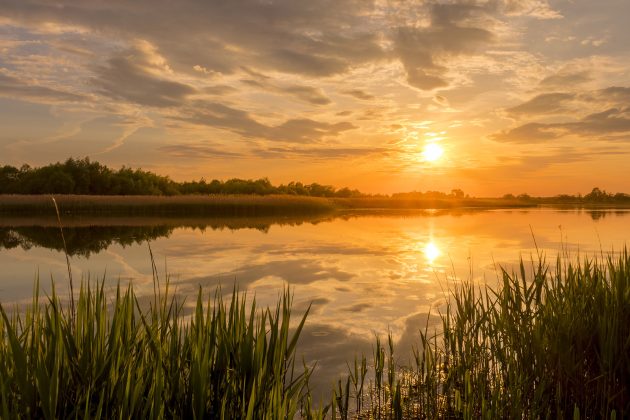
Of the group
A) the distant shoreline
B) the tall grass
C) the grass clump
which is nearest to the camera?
the grass clump

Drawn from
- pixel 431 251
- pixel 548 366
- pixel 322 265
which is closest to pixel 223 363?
pixel 548 366

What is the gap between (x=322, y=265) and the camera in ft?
37.6

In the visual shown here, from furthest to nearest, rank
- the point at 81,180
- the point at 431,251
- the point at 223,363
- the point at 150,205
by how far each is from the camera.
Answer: the point at 81,180 → the point at 150,205 → the point at 431,251 → the point at 223,363

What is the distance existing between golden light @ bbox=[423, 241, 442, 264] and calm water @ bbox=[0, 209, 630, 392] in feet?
0.09

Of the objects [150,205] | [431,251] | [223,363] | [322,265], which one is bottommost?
[322,265]

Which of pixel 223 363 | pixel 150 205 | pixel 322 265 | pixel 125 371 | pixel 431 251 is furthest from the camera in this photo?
pixel 150 205

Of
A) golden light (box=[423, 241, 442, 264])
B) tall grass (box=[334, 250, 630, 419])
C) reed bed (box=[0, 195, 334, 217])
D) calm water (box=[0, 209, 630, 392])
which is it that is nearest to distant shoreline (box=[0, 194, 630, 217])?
reed bed (box=[0, 195, 334, 217])

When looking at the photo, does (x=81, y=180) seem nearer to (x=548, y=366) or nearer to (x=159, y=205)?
(x=159, y=205)

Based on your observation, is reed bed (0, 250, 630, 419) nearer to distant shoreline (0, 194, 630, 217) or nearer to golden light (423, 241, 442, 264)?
golden light (423, 241, 442, 264)

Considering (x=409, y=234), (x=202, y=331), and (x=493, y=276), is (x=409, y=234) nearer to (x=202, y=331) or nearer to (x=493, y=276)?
(x=493, y=276)

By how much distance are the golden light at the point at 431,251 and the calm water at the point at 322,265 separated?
Answer: 0.03 metres

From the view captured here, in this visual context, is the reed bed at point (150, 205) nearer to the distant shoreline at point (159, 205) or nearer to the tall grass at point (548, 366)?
the distant shoreline at point (159, 205)

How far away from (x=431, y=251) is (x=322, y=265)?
13.2 feet

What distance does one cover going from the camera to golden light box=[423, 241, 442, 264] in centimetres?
1260
